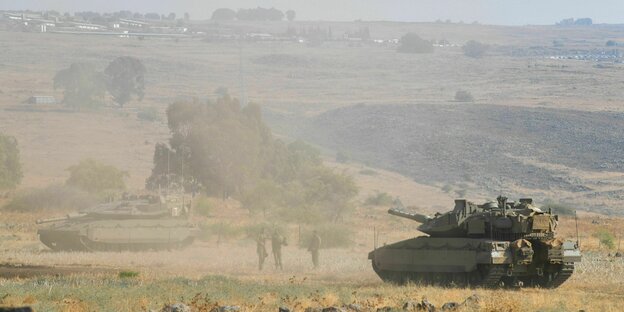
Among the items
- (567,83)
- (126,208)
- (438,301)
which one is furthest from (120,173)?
(567,83)

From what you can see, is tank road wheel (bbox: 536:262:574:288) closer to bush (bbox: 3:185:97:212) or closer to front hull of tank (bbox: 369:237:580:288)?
front hull of tank (bbox: 369:237:580:288)

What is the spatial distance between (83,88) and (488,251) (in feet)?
323

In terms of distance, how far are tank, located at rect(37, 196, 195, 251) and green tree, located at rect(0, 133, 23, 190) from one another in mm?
32773

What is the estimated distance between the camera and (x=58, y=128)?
109m

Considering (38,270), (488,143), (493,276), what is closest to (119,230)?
(38,270)

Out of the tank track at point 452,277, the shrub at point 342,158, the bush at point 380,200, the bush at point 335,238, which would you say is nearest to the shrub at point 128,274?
the tank track at point 452,277

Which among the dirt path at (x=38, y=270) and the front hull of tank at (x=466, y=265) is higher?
the front hull of tank at (x=466, y=265)

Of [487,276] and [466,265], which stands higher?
[466,265]

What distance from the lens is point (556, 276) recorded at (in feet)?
96.6

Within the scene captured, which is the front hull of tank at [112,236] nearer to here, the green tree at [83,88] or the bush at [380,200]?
the bush at [380,200]

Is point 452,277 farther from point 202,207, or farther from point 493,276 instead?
point 202,207

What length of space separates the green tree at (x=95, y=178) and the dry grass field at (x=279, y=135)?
441 cm

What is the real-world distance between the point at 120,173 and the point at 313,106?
6936cm

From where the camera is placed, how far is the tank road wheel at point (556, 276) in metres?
29.2
